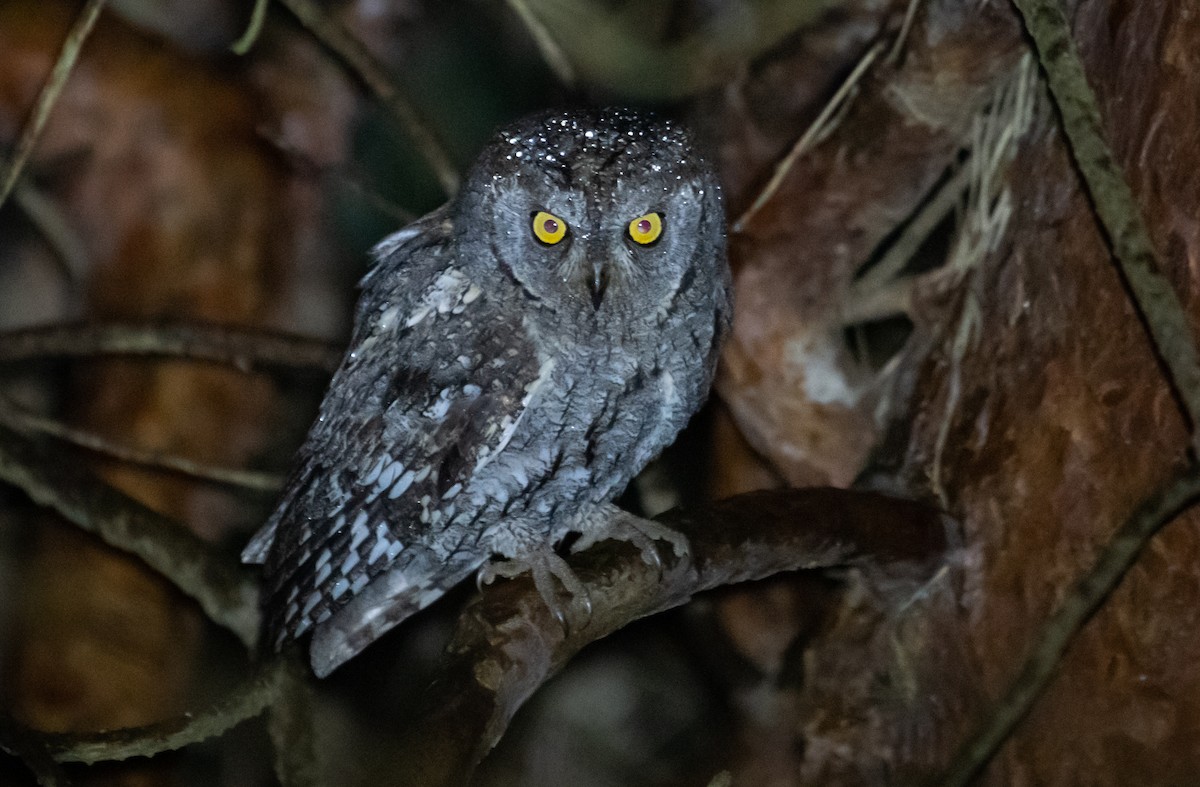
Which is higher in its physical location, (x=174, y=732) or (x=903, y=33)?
(x=903, y=33)

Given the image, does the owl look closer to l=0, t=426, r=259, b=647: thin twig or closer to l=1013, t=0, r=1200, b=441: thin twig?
l=0, t=426, r=259, b=647: thin twig

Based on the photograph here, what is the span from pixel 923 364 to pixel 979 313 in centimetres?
21

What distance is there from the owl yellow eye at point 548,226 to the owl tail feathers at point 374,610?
67 cm

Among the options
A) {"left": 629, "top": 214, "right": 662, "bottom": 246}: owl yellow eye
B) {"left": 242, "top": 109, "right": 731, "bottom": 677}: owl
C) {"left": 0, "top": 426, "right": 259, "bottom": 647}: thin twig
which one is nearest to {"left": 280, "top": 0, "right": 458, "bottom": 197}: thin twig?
{"left": 242, "top": 109, "right": 731, "bottom": 677}: owl

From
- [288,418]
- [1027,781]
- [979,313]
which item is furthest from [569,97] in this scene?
[1027,781]

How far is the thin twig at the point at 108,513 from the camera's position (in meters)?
2.40

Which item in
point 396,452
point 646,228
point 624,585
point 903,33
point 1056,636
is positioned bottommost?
point 1056,636

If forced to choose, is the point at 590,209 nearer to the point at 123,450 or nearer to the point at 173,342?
the point at 173,342

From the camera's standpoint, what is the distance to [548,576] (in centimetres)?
A: 206

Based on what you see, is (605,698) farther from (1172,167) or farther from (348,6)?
(1172,167)

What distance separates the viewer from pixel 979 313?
2.50 metres

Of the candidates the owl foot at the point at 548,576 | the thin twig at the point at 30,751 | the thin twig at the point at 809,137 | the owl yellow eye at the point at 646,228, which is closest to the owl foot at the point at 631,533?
the owl foot at the point at 548,576

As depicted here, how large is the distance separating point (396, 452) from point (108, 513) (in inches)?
26.8

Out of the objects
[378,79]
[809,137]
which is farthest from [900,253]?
[378,79]
